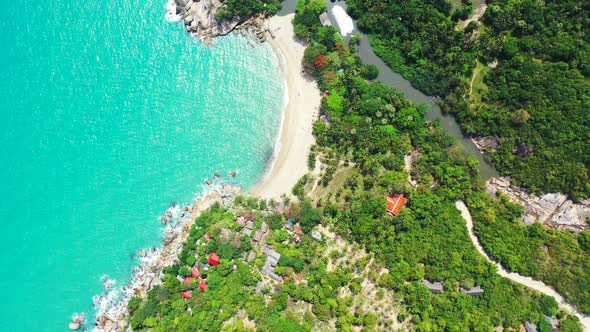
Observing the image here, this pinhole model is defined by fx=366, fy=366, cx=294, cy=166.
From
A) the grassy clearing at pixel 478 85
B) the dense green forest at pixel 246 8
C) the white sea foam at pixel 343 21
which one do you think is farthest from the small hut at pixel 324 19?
the grassy clearing at pixel 478 85

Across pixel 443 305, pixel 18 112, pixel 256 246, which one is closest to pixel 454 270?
pixel 443 305

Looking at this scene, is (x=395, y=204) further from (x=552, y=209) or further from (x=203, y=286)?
(x=203, y=286)

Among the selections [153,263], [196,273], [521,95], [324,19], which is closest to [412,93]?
[521,95]

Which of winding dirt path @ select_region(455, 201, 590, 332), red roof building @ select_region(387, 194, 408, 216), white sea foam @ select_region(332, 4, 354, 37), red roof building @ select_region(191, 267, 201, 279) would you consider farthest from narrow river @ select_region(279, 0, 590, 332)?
red roof building @ select_region(191, 267, 201, 279)

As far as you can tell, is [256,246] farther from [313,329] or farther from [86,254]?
[86,254]

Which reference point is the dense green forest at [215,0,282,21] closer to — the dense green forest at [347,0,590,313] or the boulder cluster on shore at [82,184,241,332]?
the dense green forest at [347,0,590,313]

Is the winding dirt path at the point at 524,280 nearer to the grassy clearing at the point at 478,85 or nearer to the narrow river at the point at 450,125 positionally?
the narrow river at the point at 450,125
